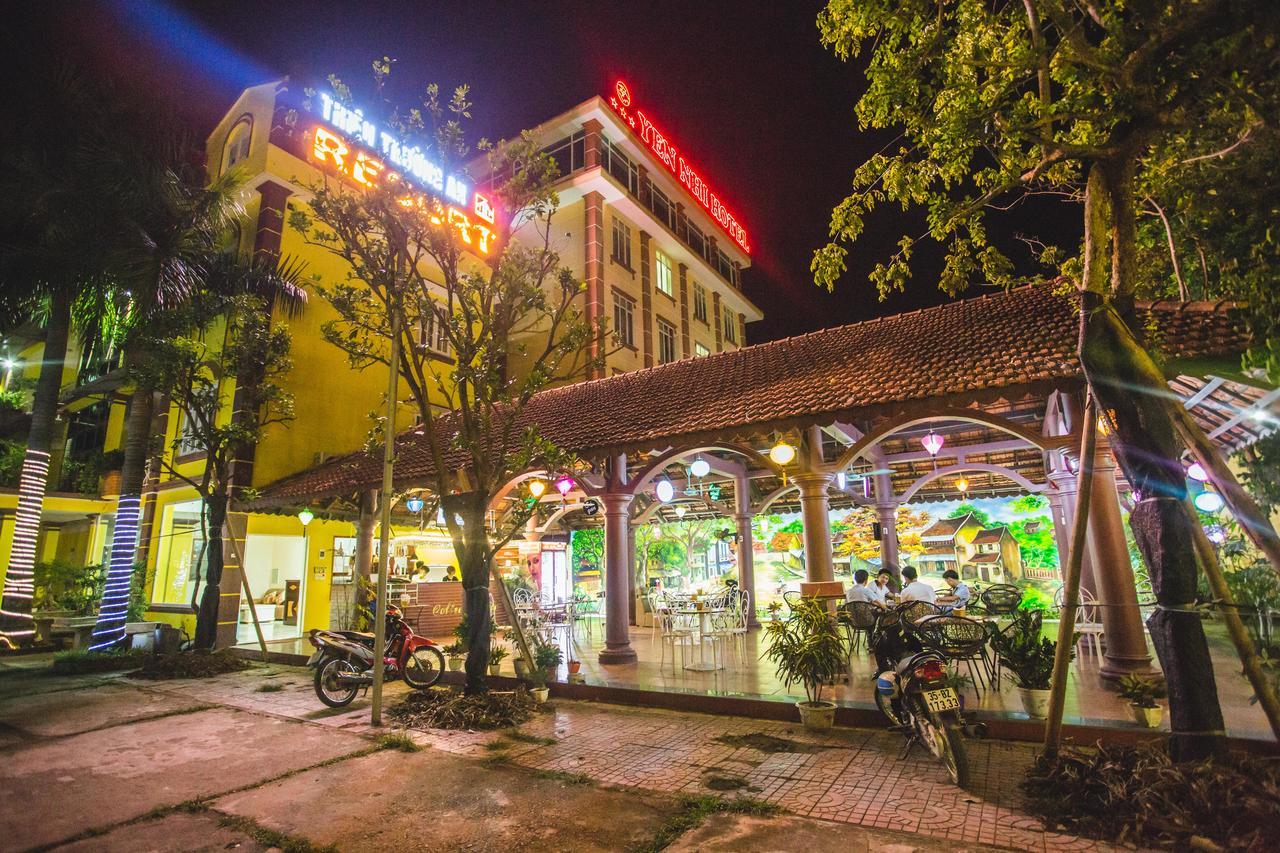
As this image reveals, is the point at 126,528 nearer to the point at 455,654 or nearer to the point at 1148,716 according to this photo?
the point at 455,654

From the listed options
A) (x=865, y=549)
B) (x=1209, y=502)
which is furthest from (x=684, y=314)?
(x=1209, y=502)

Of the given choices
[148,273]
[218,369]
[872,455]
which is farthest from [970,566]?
[148,273]

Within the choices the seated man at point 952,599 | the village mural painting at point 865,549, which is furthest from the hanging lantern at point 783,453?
the village mural painting at point 865,549

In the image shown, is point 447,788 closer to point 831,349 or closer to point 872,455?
point 831,349

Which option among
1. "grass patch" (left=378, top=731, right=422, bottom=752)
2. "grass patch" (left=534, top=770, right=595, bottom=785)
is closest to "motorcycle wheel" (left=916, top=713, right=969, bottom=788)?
"grass patch" (left=534, top=770, right=595, bottom=785)

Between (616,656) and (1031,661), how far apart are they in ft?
19.8

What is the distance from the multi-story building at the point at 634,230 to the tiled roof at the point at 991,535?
1104 centimetres

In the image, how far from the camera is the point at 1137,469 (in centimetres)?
446

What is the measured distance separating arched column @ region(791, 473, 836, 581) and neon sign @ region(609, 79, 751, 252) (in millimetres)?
17498

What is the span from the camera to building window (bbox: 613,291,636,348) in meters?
21.7

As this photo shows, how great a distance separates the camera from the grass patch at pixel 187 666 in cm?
1067

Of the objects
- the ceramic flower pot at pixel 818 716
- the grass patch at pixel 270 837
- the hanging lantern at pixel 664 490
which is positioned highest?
the hanging lantern at pixel 664 490

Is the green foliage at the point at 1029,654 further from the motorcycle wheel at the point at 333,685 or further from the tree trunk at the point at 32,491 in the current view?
the tree trunk at the point at 32,491

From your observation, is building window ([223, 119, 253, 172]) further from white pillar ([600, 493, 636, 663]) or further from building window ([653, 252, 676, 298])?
white pillar ([600, 493, 636, 663])
